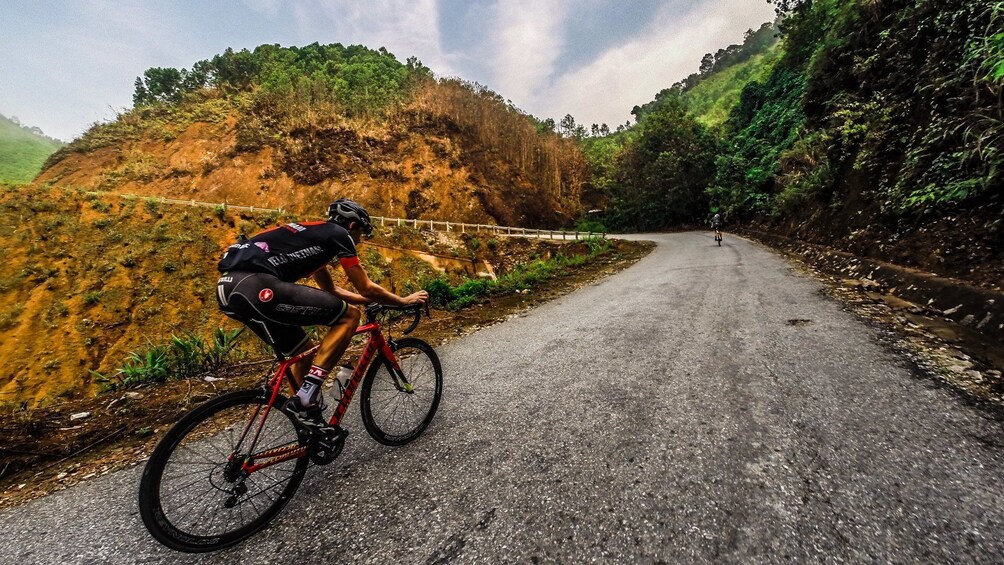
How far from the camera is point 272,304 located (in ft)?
7.79

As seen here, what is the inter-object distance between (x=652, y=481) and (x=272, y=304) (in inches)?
110

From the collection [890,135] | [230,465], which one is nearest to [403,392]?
[230,465]

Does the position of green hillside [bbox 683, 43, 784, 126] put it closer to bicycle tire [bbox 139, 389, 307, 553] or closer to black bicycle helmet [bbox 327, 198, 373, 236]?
black bicycle helmet [bbox 327, 198, 373, 236]

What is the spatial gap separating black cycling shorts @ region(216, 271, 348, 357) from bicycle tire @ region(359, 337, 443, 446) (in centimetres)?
71

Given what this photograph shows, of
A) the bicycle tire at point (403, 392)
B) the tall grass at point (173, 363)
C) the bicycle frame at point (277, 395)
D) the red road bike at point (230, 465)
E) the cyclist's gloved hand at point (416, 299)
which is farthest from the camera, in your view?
the tall grass at point (173, 363)

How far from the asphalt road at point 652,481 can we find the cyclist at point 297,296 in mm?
754

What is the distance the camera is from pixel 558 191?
3875 cm

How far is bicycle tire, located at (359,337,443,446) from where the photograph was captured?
9.43ft

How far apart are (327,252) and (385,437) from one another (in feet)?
5.19

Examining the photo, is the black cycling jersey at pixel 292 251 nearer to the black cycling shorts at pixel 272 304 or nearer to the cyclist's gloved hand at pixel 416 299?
the black cycling shorts at pixel 272 304

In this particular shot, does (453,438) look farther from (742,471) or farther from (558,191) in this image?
(558,191)

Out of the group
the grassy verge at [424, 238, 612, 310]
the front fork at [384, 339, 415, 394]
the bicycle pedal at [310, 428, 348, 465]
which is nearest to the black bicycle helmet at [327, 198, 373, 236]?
the front fork at [384, 339, 415, 394]

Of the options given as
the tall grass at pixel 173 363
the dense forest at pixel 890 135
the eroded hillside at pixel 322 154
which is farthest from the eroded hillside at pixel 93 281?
the dense forest at pixel 890 135

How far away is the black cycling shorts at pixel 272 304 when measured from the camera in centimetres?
233
